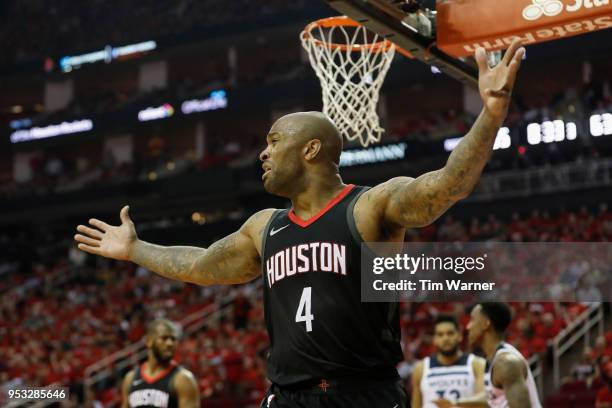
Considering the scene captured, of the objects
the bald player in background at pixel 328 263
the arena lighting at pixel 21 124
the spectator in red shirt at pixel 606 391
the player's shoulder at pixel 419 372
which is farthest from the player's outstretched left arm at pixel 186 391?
the arena lighting at pixel 21 124

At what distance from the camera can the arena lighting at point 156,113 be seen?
85.3 ft

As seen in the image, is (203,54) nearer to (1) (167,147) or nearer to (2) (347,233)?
(1) (167,147)

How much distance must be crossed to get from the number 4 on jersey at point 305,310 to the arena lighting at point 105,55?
2441cm

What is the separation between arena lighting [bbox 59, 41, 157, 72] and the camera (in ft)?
88.8

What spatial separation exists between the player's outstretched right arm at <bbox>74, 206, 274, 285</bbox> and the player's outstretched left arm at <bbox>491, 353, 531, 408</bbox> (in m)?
2.34

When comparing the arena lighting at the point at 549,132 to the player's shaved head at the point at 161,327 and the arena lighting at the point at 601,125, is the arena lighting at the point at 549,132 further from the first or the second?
the player's shaved head at the point at 161,327

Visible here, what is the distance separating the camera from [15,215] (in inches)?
1095

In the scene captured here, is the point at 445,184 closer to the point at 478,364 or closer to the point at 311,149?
the point at 311,149

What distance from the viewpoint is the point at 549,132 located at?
18.2 metres

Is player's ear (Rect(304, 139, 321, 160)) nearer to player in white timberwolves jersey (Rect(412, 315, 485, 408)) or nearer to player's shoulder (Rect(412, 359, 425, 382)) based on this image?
player in white timberwolves jersey (Rect(412, 315, 485, 408))

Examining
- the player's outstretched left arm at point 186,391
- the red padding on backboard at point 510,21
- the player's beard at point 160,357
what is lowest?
the player's outstretched left arm at point 186,391

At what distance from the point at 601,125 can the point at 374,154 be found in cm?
503

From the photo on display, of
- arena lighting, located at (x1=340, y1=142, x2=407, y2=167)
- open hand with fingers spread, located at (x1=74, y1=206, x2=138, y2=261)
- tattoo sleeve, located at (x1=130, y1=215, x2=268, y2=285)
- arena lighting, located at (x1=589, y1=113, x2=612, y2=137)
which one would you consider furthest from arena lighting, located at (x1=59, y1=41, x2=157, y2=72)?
tattoo sleeve, located at (x1=130, y1=215, x2=268, y2=285)

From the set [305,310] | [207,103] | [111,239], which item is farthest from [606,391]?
Answer: [207,103]
